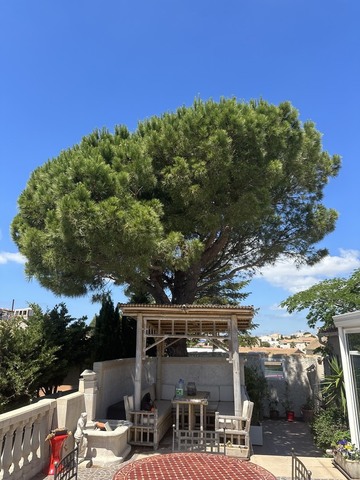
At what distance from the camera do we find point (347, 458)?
580 cm

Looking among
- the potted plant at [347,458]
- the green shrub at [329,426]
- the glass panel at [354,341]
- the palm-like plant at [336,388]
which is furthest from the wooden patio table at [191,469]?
the palm-like plant at [336,388]

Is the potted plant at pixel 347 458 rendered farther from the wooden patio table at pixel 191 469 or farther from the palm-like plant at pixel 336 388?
the wooden patio table at pixel 191 469

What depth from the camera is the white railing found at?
4.33 m

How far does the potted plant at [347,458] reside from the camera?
5.59 m

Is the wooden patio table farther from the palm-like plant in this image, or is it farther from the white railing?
the palm-like plant

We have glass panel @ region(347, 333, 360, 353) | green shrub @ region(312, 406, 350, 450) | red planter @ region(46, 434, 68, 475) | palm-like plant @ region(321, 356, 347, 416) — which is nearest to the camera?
red planter @ region(46, 434, 68, 475)

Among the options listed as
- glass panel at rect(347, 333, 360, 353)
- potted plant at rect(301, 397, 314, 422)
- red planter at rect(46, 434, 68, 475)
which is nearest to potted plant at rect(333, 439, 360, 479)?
glass panel at rect(347, 333, 360, 353)

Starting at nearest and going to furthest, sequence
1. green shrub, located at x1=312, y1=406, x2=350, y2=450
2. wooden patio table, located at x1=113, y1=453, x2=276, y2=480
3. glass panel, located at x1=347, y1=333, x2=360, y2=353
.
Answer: wooden patio table, located at x1=113, y1=453, x2=276, y2=480, glass panel, located at x1=347, y1=333, x2=360, y2=353, green shrub, located at x1=312, y1=406, x2=350, y2=450

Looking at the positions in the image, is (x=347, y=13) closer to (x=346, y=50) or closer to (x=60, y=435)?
(x=346, y=50)

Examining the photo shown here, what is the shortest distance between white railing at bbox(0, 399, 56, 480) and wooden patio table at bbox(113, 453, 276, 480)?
5.79ft

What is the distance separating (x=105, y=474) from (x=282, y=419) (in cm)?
876

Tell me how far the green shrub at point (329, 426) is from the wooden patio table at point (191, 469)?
14.1 ft

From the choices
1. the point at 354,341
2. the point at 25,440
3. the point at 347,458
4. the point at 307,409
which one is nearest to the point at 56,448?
the point at 25,440

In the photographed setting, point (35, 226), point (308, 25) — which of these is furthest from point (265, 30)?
point (35, 226)
